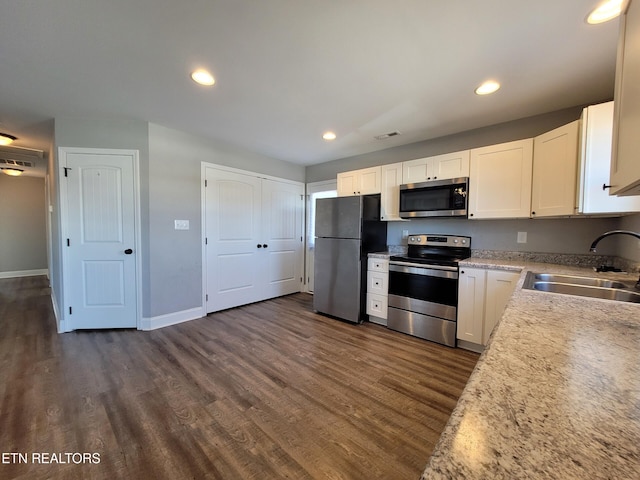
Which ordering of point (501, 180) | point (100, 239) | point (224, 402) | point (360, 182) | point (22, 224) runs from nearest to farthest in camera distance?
1. point (224, 402)
2. point (501, 180)
3. point (100, 239)
4. point (360, 182)
5. point (22, 224)

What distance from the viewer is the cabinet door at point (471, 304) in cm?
249

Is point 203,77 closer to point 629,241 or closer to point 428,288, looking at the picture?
point 428,288

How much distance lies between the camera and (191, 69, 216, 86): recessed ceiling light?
201cm

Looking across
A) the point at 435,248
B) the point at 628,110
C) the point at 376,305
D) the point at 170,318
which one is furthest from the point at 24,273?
the point at 628,110

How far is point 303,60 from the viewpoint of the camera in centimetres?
187

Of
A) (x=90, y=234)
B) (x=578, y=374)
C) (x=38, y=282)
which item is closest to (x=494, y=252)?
(x=578, y=374)

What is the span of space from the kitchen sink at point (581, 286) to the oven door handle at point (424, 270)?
2.36ft

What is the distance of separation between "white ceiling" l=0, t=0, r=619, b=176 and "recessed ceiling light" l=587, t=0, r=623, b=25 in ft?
0.17

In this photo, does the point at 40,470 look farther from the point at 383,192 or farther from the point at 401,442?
the point at 383,192

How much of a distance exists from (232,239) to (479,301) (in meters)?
3.18

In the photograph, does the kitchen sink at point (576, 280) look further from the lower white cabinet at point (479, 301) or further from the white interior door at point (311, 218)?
the white interior door at point (311, 218)

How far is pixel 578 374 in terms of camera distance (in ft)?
2.00

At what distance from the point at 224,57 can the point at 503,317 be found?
2271 millimetres

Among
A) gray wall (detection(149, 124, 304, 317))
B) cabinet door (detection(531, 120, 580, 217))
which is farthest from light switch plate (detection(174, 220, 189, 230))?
cabinet door (detection(531, 120, 580, 217))
